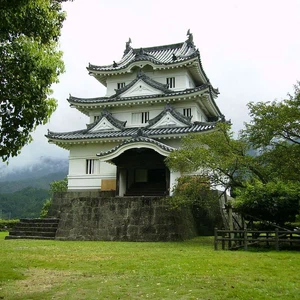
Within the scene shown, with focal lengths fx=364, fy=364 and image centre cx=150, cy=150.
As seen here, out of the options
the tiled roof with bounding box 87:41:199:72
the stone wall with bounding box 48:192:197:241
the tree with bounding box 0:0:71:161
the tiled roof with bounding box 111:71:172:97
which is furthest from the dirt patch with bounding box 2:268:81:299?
the tiled roof with bounding box 87:41:199:72

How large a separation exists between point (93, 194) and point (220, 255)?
1505cm

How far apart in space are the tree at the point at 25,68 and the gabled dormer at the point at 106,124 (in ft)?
61.8

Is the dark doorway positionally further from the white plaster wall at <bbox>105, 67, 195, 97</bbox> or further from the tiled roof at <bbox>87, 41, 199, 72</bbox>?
the tiled roof at <bbox>87, 41, 199, 72</bbox>

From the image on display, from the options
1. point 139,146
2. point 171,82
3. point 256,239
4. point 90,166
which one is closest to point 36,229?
point 90,166

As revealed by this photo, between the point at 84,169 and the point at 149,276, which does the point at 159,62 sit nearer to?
the point at 84,169

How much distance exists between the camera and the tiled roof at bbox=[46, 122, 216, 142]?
78.2 ft

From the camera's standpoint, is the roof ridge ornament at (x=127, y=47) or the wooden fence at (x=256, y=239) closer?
the wooden fence at (x=256, y=239)

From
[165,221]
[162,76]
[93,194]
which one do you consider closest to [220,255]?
[165,221]

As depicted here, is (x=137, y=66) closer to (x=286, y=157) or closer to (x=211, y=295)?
(x=286, y=157)

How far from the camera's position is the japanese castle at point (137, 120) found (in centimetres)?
2400

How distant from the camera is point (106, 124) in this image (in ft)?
89.7

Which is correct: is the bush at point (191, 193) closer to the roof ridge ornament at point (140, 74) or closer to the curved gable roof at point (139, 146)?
the curved gable roof at point (139, 146)

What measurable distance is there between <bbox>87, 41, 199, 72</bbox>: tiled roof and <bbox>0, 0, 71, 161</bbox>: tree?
20.3 meters

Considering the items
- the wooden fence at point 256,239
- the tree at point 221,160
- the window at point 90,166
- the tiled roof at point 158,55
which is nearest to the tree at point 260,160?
the tree at point 221,160
